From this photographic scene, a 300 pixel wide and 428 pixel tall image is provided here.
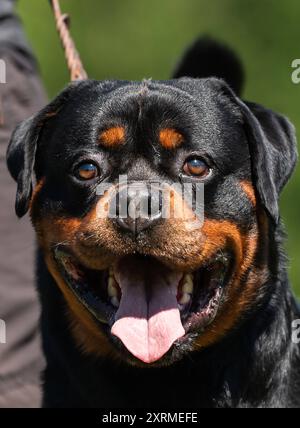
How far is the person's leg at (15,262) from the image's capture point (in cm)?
445

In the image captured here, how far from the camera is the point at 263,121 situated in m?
3.72

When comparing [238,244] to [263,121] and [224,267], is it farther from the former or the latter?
[263,121]

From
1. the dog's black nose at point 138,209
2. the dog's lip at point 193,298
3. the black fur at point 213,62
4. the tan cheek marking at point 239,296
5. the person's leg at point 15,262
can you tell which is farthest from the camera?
the black fur at point 213,62

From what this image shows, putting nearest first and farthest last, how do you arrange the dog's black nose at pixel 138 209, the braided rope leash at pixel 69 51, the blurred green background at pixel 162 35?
the dog's black nose at pixel 138 209
the braided rope leash at pixel 69 51
the blurred green background at pixel 162 35

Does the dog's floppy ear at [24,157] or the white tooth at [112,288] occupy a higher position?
the dog's floppy ear at [24,157]

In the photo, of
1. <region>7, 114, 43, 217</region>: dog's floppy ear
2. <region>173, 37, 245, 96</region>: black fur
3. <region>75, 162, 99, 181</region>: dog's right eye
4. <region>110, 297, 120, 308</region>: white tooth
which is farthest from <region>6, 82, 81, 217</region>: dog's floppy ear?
<region>173, 37, 245, 96</region>: black fur

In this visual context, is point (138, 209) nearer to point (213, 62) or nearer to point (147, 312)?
point (147, 312)

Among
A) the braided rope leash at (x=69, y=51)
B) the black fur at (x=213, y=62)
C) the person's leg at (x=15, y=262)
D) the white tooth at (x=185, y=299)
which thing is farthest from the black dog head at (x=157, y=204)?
the black fur at (x=213, y=62)

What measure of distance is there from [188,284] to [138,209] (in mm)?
355

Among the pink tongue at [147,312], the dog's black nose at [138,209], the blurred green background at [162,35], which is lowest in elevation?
the pink tongue at [147,312]

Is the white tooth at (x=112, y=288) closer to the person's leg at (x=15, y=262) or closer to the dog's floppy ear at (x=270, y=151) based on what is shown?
the dog's floppy ear at (x=270, y=151)
